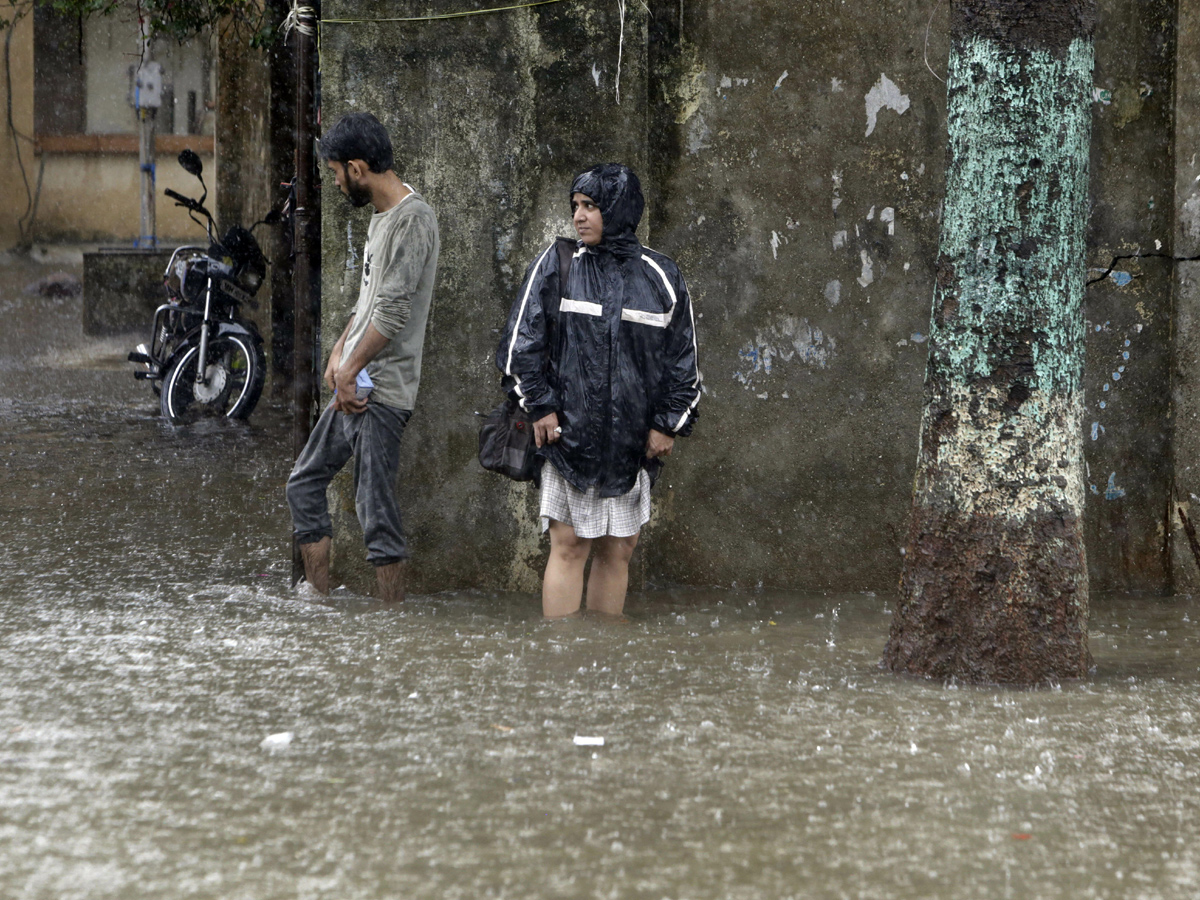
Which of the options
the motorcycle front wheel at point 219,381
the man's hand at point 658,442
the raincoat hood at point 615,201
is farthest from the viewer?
the motorcycle front wheel at point 219,381

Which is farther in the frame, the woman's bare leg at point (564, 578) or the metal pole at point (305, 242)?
the metal pole at point (305, 242)

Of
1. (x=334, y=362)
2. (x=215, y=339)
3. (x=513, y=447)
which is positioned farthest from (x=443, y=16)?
(x=215, y=339)

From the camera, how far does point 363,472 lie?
5223 mm

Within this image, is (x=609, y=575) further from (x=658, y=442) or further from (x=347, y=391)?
(x=347, y=391)

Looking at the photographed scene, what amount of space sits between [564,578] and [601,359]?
836mm

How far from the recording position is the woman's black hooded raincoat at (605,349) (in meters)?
4.77

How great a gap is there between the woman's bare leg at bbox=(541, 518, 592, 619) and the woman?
4.5 inches

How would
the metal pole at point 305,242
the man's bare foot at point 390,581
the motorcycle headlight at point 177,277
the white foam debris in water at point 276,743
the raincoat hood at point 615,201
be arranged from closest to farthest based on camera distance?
the white foam debris in water at point 276,743 → the raincoat hood at point 615,201 → the man's bare foot at point 390,581 → the metal pole at point 305,242 → the motorcycle headlight at point 177,277

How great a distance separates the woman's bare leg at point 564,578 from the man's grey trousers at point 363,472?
63cm

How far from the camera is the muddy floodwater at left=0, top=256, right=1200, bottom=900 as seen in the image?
2.90 m

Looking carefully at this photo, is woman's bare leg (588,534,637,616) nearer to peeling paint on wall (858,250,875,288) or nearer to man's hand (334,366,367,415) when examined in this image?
man's hand (334,366,367,415)

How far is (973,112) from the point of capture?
4.25 meters

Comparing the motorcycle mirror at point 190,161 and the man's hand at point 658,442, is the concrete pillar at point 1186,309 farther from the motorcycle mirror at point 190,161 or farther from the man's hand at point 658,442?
the motorcycle mirror at point 190,161

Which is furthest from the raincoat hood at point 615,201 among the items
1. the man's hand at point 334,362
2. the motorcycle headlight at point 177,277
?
the motorcycle headlight at point 177,277
